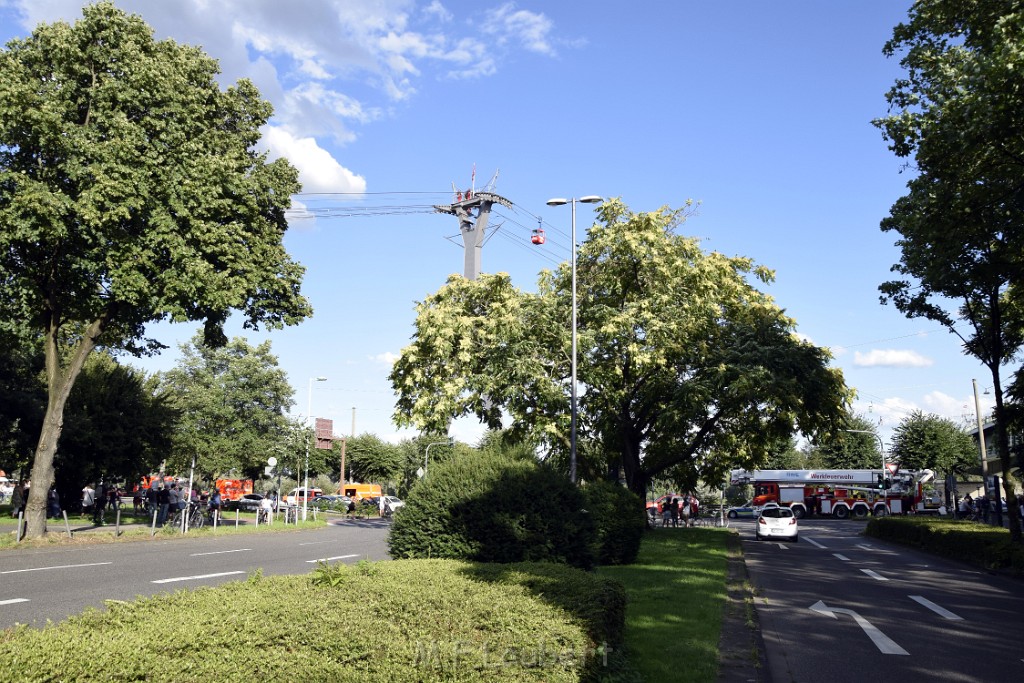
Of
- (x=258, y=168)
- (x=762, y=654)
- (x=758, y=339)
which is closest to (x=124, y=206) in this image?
(x=258, y=168)

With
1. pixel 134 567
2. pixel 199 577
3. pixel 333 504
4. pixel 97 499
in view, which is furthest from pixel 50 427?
pixel 333 504

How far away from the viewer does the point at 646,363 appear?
28.3 metres

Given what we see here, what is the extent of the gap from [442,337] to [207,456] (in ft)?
93.5

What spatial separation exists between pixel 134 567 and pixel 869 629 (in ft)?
49.8

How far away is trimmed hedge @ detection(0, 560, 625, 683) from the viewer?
477cm

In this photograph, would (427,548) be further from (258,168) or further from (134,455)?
(134,455)

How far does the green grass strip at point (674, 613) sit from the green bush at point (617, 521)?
17.5 inches

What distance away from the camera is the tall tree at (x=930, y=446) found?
2234 inches

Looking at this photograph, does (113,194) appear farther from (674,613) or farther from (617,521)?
(674,613)

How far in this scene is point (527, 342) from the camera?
2906 cm

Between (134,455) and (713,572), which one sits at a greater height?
(134,455)

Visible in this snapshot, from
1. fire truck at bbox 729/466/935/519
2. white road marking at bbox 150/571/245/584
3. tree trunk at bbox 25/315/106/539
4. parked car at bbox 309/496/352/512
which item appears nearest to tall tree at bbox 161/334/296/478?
parked car at bbox 309/496/352/512

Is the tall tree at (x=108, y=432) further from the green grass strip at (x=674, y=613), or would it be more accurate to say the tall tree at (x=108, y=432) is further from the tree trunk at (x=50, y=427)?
the green grass strip at (x=674, y=613)

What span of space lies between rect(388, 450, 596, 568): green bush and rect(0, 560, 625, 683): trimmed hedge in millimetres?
4590
